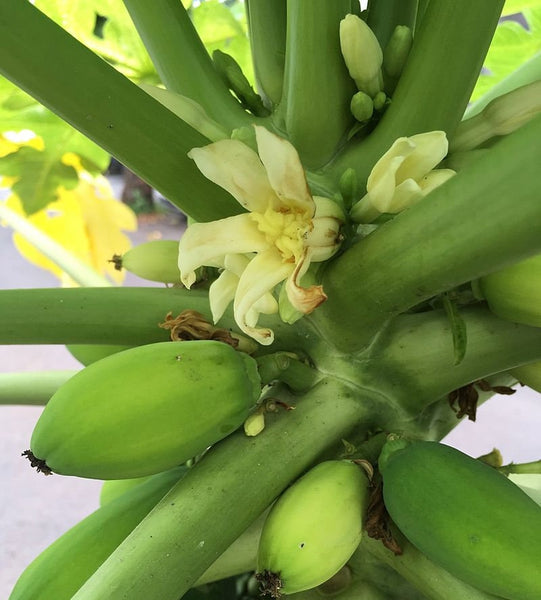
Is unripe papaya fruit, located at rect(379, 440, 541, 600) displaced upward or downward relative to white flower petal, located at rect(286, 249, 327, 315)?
downward

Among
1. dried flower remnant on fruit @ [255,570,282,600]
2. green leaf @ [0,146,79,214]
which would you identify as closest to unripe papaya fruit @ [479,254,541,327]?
dried flower remnant on fruit @ [255,570,282,600]

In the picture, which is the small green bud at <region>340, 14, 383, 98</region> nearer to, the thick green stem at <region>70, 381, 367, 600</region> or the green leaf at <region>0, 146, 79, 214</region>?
the thick green stem at <region>70, 381, 367, 600</region>

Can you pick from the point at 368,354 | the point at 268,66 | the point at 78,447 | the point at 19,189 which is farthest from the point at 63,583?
the point at 19,189

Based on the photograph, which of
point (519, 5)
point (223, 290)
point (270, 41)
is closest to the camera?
point (223, 290)

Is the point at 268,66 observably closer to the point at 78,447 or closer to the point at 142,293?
the point at 142,293

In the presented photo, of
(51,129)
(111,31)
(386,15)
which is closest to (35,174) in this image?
(51,129)

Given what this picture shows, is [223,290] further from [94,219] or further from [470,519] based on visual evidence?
[94,219]

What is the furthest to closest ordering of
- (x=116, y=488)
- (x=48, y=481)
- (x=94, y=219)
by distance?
(x=48, y=481) < (x=94, y=219) < (x=116, y=488)
